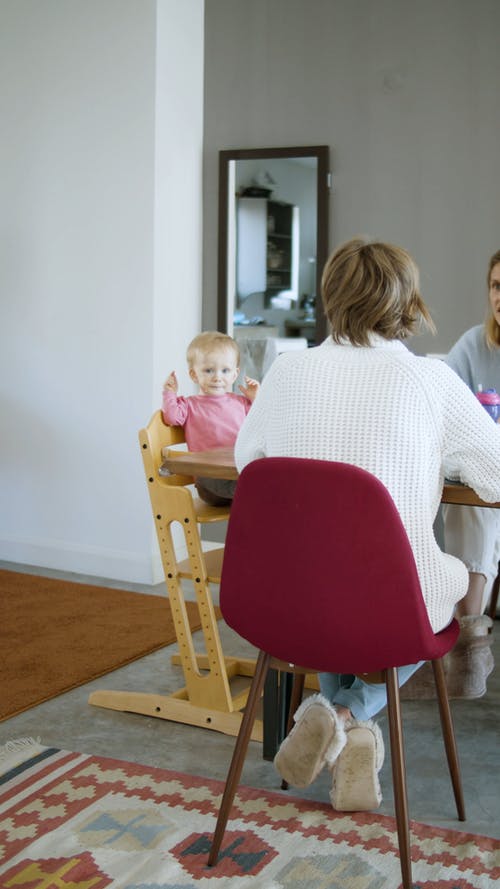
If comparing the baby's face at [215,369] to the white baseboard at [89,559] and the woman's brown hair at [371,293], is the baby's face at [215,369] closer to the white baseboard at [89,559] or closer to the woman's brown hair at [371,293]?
the woman's brown hair at [371,293]

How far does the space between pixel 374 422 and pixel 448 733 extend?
689mm

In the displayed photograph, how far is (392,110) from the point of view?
4184mm

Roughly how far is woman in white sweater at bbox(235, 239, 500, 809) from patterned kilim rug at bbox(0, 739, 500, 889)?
0.13 meters

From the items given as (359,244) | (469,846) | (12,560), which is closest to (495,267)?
(359,244)

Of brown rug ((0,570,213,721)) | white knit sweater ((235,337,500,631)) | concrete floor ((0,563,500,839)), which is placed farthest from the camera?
brown rug ((0,570,213,721))

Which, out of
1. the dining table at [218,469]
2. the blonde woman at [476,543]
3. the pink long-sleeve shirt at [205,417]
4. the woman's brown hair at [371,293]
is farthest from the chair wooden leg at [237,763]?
the pink long-sleeve shirt at [205,417]

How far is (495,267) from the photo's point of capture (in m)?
2.98

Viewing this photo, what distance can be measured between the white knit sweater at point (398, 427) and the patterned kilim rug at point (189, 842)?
18.2 inches

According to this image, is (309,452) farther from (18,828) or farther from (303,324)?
(303,324)

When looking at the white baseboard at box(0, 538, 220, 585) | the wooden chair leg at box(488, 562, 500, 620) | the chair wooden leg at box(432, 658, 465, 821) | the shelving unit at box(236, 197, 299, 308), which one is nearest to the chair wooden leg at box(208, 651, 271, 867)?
the chair wooden leg at box(432, 658, 465, 821)

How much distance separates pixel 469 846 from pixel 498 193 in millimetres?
2783

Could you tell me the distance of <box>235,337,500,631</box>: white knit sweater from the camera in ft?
5.86

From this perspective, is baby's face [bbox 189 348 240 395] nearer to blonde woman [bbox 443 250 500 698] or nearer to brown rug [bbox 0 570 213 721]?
blonde woman [bbox 443 250 500 698]

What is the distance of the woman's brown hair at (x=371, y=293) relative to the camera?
1913 millimetres
